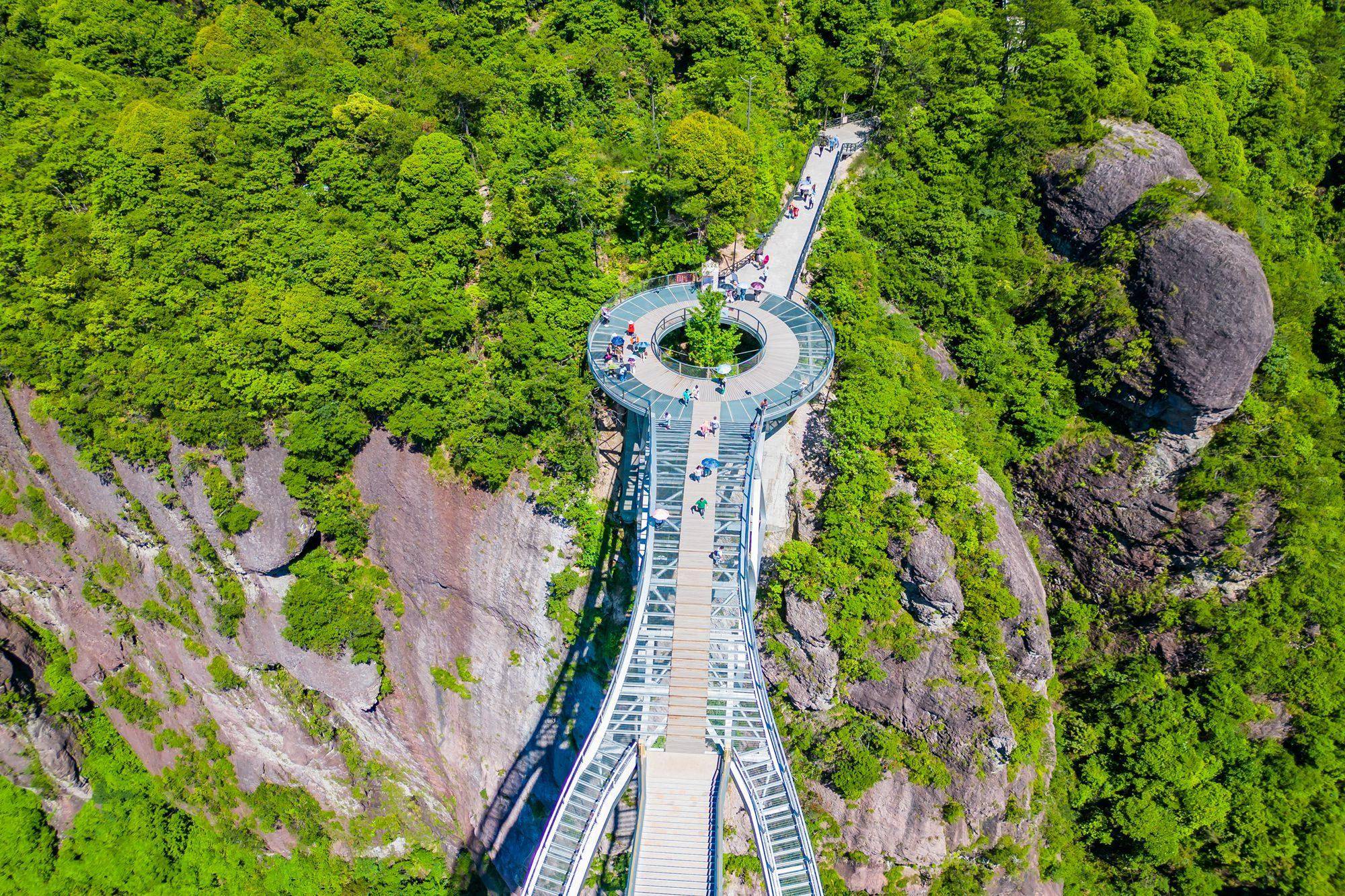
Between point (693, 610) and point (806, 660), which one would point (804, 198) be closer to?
point (806, 660)

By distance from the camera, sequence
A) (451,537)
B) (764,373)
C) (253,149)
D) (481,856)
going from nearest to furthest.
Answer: (764,373), (451,537), (481,856), (253,149)

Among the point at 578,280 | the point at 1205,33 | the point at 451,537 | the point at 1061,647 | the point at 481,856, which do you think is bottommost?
the point at 481,856

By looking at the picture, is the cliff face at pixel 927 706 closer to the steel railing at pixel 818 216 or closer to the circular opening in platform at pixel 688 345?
the circular opening in platform at pixel 688 345

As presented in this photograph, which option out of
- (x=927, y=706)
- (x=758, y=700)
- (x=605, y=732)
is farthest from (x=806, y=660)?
(x=605, y=732)

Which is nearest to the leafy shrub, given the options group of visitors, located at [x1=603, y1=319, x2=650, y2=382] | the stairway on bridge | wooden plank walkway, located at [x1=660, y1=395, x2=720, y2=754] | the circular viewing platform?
Answer: group of visitors, located at [x1=603, y1=319, x2=650, y2=382]

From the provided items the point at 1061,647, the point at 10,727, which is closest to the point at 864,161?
the point at 1061,647

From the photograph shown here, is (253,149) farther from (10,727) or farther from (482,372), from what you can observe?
(10,727)
